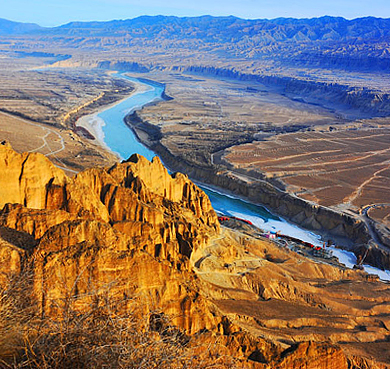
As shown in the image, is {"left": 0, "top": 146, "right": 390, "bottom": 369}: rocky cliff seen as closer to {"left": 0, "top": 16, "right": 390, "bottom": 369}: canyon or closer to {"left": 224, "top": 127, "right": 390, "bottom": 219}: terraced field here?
{"left": 0, "top": 16, "right": 390, "bottom": 369}: canyon

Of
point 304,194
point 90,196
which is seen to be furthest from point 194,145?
point 90,196

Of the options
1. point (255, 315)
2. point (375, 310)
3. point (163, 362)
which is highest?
point (163, 362)

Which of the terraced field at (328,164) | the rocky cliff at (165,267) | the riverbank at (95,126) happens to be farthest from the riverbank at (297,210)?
the riverbank at (95,126)

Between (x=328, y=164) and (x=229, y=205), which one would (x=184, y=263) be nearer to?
(x=229, y=205)

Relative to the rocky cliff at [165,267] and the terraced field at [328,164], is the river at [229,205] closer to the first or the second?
the terraced field at [328,164]

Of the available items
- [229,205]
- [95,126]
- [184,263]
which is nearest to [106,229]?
[184,263]

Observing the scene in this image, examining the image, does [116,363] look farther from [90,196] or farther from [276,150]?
[276,150]
